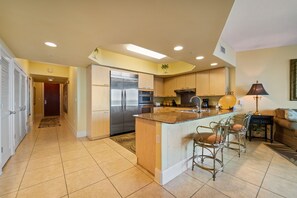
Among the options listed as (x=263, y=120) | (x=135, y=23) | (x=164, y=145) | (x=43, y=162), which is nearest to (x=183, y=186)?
(x=164, y=145)

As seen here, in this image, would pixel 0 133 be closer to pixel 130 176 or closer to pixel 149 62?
pixel 130 176

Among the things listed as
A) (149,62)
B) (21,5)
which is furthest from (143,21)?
(149,62)

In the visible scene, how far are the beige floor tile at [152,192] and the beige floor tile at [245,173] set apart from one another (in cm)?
115

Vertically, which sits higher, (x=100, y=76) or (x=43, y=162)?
(x=100, y=76)

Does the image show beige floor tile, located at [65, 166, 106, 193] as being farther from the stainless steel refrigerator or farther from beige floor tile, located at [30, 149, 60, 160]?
the stainless steel refrigerator

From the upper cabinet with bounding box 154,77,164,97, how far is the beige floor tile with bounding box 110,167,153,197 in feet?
12.9

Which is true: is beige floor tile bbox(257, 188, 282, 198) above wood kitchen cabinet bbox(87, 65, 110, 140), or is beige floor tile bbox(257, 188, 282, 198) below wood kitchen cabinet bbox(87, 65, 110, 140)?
below

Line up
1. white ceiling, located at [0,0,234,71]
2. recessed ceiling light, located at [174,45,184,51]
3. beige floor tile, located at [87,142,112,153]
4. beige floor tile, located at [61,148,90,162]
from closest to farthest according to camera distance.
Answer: white ceiling, located at [0,0,234,71] < recessed ceiling light, located at [174,45,184,51] < beige floor tile, located at [61,148,90,162] < beige floor tile, located at [87,142,112,153]

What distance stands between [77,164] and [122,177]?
0.97 m

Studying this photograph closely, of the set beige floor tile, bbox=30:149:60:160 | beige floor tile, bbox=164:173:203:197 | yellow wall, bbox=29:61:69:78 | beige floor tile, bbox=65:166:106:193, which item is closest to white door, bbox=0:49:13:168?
beige floor tile, bbox=30:149:60:160

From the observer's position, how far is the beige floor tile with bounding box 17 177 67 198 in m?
1.63

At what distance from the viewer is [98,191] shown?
171cm

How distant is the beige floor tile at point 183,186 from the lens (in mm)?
1675

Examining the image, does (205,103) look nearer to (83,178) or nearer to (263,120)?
(263,120)
